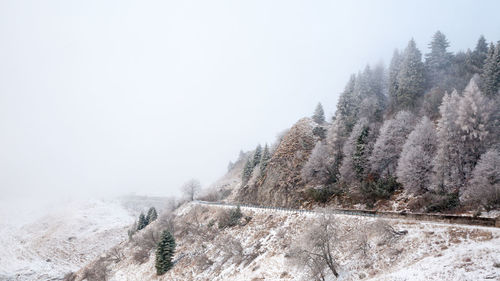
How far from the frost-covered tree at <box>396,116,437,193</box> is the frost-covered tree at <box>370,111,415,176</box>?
4.02 m

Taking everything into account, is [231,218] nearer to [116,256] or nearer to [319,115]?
[116,256]

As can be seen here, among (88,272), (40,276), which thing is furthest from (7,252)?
(88,272)

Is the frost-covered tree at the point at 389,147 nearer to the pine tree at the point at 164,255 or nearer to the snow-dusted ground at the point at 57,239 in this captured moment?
the pine tree at the point at 164,255

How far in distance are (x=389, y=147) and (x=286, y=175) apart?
23.8 metres

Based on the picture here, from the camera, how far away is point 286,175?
60.2m

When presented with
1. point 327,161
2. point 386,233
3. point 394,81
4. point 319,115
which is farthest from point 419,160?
point 319,115

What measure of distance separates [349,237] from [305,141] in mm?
41666

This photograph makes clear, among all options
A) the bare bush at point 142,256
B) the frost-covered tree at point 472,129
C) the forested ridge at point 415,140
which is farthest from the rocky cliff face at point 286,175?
the frost-covered tree at point 472,129

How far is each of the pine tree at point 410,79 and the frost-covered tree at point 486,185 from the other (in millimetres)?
27547

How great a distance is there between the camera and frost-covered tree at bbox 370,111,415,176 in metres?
43.1

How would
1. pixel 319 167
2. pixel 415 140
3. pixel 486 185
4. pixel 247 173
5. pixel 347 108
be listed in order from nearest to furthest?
pixel 486 185, pixel 415 140, pixel 319 167, pixel 347 108, pixel 247 173

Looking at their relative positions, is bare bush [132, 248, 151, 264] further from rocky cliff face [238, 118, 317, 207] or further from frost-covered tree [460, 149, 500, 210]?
frost-covered tree [460, 149, 500, 210]

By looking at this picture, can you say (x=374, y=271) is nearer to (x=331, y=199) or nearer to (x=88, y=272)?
(x=331, y=199)

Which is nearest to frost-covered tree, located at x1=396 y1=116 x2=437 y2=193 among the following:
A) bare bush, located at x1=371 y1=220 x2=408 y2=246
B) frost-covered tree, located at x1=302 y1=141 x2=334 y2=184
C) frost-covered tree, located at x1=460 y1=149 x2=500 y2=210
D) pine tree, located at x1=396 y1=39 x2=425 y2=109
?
frost-covered tree, located at x1=460 y1=149 x2=500 y2=210
